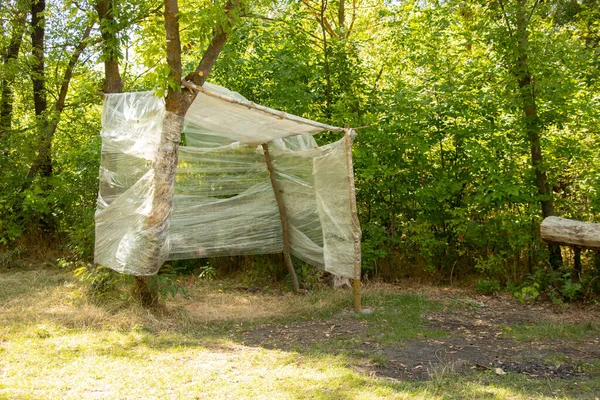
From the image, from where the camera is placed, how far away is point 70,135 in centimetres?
866

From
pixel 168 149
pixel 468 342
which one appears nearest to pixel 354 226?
pixel 468 342

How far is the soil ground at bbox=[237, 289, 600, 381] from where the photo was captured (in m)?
4.17

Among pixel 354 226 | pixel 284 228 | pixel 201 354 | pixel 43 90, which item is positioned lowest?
pixel 201 354

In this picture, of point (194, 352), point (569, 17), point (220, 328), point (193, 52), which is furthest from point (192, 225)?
point (569, 17)

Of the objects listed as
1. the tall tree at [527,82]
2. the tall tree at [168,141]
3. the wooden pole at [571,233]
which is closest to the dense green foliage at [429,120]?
the tall tree at [527,82]

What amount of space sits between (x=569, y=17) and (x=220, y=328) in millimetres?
7192

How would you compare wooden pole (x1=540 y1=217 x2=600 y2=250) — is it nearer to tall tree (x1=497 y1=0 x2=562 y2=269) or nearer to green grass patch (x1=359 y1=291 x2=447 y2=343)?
tall tree (x1=497 y1=0 x2=562 y2=269)

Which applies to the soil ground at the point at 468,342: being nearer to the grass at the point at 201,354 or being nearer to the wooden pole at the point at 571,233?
the grass at the point at 201,354

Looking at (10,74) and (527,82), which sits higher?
(10,74)

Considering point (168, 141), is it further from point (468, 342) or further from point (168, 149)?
point (468, 342)

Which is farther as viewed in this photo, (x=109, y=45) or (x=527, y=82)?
(x=527, y=82)

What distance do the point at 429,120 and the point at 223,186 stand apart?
8.39ft

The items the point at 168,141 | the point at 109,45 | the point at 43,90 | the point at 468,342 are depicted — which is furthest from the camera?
the point at 43,90

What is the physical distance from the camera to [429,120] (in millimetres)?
7023
